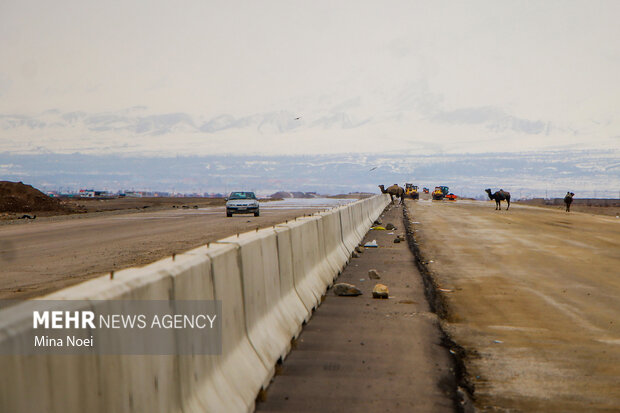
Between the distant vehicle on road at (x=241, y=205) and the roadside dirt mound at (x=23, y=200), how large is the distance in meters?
17.5

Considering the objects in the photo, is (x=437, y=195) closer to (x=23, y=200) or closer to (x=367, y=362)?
(x=23, y=200)

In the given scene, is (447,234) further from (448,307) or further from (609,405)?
(609,405)

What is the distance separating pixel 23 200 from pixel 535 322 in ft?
177

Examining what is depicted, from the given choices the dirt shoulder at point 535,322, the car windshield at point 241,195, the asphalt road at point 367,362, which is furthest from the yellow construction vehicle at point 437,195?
the asphalt road at point 367,362

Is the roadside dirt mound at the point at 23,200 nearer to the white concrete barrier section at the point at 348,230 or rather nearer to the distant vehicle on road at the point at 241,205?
the distant vehicle on road at the point at 241,205

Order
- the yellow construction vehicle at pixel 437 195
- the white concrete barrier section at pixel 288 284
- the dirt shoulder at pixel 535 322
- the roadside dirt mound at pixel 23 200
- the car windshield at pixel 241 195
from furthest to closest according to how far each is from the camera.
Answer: the yellow construction vehicle at pixel 437 195 → the roadside dirt mound at pixel 23 200 → the car windshield at pixel 241 195 → the white concrete barrier section at pixel 288 284 → the dirt shoulder at pixel 535 322

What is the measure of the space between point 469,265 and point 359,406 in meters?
12.0

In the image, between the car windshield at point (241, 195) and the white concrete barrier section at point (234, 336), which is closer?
the white concrete barrier section at point (234, 336)

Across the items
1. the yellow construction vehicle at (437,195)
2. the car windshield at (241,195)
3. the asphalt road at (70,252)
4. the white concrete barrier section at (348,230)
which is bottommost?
the yellow construction vehicle at (437,195)

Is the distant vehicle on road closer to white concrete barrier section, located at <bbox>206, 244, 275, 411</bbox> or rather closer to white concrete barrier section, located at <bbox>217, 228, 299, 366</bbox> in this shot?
white concrete barrier section, located at <bbox>217, 228, 299, 366</bbox>

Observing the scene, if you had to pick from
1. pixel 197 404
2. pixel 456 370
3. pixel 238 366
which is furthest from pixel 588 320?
pixel 197 404

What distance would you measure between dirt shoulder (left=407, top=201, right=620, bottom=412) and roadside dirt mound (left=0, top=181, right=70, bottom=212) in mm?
42155

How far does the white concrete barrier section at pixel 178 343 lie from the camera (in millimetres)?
3221

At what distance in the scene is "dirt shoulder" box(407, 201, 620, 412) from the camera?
6.95m
